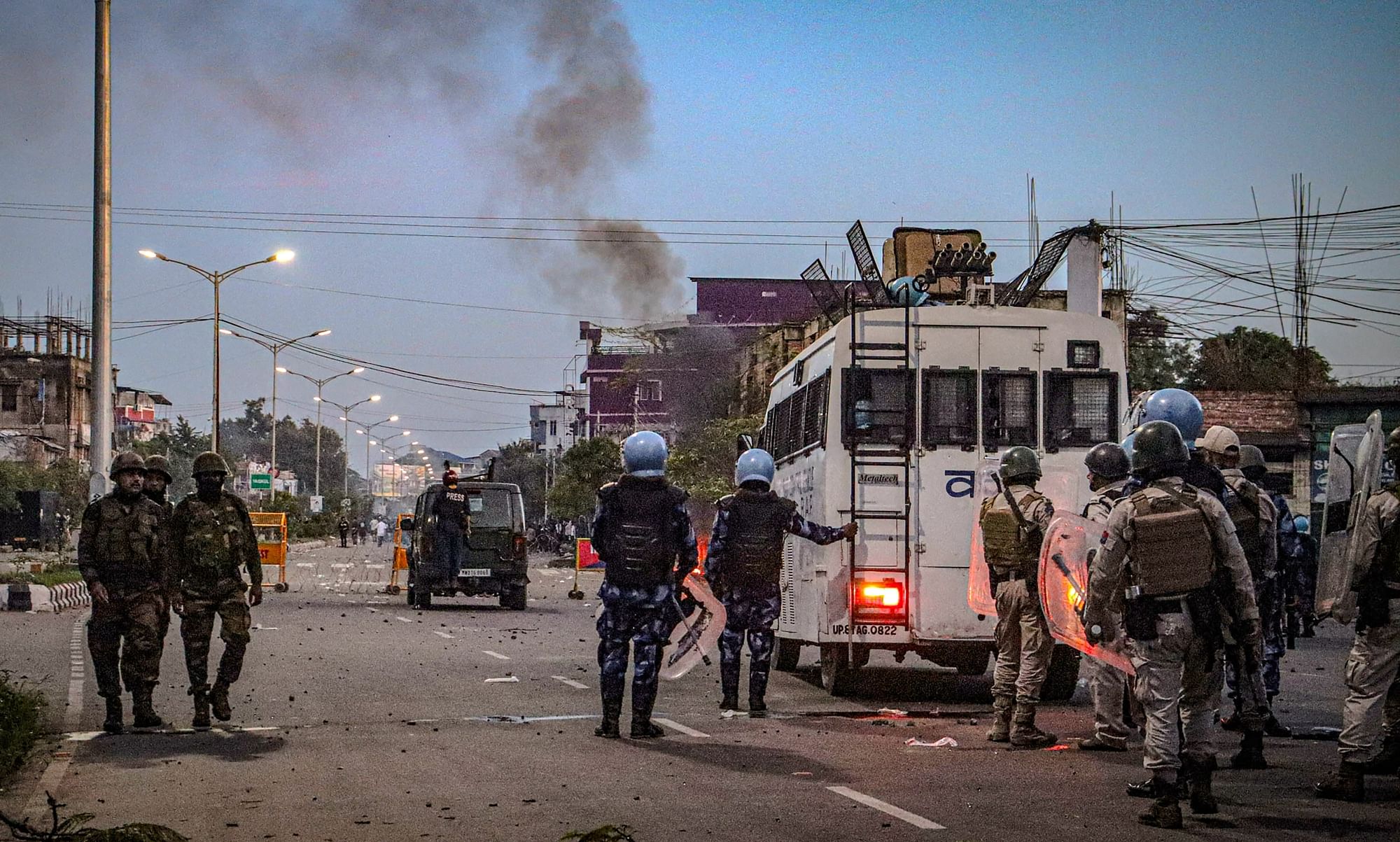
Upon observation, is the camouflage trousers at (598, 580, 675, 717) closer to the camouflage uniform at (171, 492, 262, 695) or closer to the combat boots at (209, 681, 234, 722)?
the camouflage uniform at (171, 492, 262, 695)

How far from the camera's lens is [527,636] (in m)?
22.1

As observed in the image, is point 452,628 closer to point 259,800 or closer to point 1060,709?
point 1060,709

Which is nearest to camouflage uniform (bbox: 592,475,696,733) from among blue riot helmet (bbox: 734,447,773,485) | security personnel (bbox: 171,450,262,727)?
blue riot helmet (bbox: 734,447,773,485)

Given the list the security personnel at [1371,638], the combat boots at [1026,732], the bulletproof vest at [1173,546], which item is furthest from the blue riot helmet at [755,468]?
the bulletproof vest at [1173,546]

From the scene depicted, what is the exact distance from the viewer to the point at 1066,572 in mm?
10188

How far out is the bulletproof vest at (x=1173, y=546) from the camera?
766cm

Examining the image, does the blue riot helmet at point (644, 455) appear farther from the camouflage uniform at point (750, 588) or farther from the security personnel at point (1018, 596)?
the security personnel at point (1018, 596)

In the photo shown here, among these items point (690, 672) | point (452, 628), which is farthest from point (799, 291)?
point (690, 672)

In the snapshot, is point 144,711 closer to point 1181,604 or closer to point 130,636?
point 130,636

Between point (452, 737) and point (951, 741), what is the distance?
126 inches

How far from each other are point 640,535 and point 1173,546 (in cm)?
436

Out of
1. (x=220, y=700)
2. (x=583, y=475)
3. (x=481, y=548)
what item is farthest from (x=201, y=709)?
(x=583, y=475)

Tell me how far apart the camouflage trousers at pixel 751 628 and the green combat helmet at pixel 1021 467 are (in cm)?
242

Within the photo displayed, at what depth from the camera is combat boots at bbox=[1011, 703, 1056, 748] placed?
413 inches
